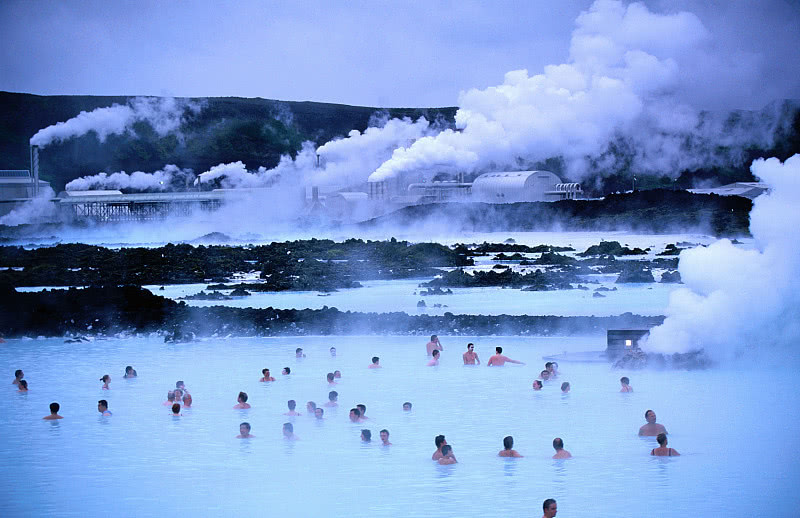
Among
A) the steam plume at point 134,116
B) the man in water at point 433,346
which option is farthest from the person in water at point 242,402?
the steam plume at point 134,116

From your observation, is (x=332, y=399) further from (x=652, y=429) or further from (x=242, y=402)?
(x=652, y=429)

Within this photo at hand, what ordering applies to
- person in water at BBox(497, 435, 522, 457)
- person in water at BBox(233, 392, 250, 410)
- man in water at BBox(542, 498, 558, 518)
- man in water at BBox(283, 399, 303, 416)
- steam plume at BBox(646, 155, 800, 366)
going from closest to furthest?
man in water at BBox(542, 498, 558, 518), person in water at BBox(497, 435, 522, 457), man in water at BBox(283, 399, 303, 416), person in water at BBox(233, 392, 250, 410), steam plume at BBox(646, 155, 800, 366)

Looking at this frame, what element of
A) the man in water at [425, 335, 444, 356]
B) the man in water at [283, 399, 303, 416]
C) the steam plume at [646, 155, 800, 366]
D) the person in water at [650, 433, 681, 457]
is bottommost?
the person in water at [650, 433, 681, 457]

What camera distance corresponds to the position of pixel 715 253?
63.7 feet

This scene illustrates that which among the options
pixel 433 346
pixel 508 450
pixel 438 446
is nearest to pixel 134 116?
pixel 433 346

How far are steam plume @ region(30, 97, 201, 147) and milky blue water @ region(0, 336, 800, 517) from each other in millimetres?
74743

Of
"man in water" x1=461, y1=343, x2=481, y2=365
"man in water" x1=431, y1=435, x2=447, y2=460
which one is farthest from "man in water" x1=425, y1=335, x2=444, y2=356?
"man in water" x1=431, y1=435, x2=447, y2=460

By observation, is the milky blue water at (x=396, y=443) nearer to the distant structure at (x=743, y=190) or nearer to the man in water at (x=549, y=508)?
the man in water at (x=549, y=508)

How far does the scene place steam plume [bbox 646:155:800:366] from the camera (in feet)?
61.8

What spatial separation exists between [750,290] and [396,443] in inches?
318

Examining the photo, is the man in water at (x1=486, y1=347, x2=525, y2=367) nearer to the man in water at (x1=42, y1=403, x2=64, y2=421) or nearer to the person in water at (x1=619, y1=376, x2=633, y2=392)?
the person in water at (x1=619, y1=376, x2=633, y2=392)

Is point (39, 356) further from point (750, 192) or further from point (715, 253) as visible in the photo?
point (750, 192)

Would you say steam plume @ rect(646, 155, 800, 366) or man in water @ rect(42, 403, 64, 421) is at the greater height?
steam plume @ rect(646, 155, 800, 366)

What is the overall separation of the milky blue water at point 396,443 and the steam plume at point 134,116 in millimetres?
74743
